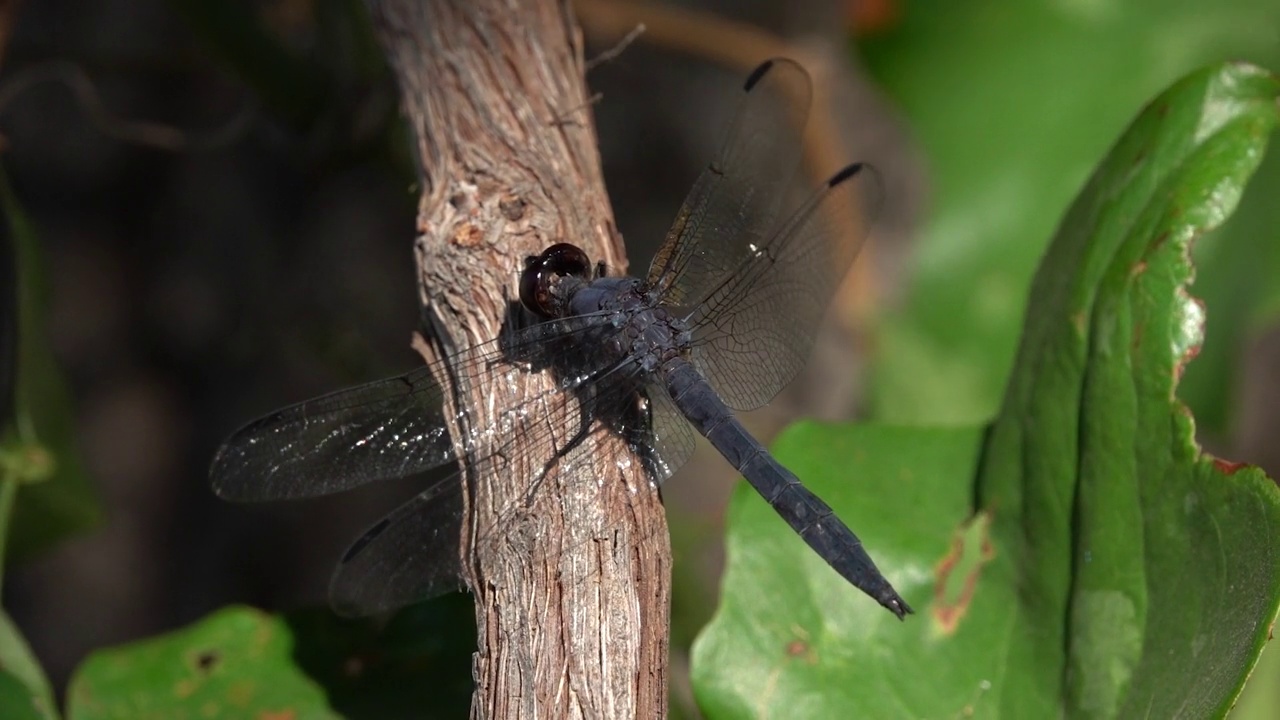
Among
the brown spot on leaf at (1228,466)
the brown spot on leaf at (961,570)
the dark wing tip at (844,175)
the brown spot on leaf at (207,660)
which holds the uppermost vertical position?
the dark wing tip at (844,175)

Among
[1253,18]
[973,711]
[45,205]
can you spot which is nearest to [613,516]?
[973,711]

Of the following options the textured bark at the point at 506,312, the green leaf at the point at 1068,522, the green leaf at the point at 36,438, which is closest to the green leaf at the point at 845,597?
the green leaf at the point at 1068,522

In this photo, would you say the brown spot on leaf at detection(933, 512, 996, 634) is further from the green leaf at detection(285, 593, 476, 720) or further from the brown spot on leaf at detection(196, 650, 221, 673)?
the brown spot on leaf at detection(196, 650, 221, 673)

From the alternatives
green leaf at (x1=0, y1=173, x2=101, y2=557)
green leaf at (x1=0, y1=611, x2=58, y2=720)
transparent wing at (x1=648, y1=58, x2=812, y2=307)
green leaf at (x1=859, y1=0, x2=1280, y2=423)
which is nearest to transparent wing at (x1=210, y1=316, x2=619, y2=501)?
transparent wing at (x1=648, y1=58, x2=812, y2=307)

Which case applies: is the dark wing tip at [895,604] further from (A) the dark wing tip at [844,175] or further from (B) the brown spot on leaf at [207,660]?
(B) the brown spot on leaf at [207,660]

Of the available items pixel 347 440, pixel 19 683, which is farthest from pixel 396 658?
pixel 19 683

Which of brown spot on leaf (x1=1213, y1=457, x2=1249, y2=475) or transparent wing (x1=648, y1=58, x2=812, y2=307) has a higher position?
transparent wing (x1=648, y1=58, x2=812, y2=307)

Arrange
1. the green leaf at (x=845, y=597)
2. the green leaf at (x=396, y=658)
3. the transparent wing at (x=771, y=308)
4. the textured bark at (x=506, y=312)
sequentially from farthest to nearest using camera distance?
the transparent wing at (x=771, y=308) < the green leaf at (x=396, y=658) < the green leaf at (x=845, y=597) < the textured bark at (x=506, y=312)
